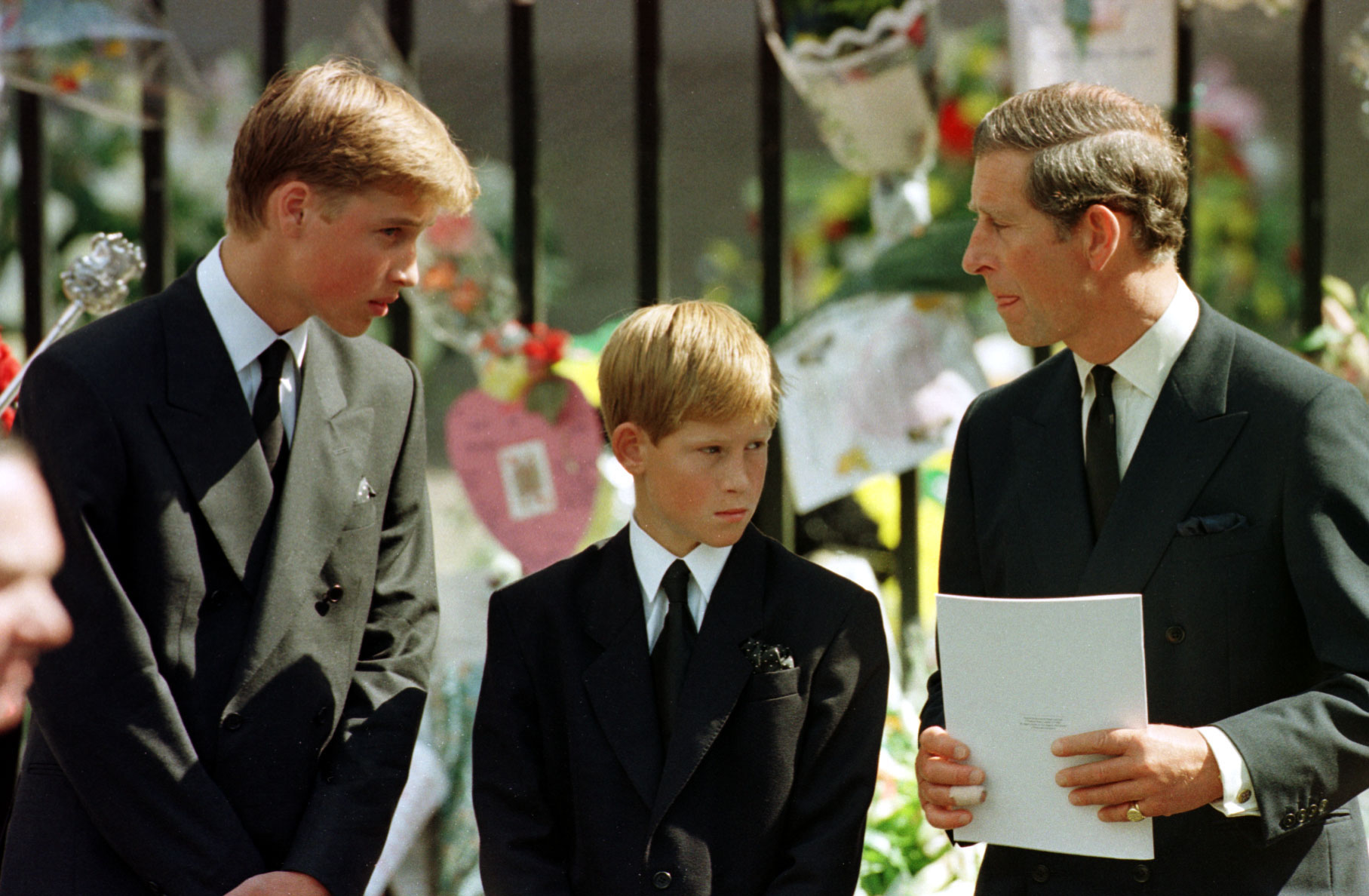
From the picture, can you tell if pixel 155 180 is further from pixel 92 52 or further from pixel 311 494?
pixel 311 494

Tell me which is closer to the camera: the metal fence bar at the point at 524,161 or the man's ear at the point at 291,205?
the man's ear at the point at 291,205

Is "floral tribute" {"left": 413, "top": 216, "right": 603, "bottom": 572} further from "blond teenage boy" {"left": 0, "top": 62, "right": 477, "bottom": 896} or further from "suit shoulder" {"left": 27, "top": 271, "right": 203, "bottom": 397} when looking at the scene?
"suit shoulder" {"left": 27, "top": 271, "right": 203, "bottom": 397}

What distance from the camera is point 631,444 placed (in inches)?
82.3

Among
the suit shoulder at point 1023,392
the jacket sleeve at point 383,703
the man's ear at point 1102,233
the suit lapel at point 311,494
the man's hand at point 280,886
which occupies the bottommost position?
the man's hand at point 280,886

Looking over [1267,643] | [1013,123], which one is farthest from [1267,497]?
[1013,123]

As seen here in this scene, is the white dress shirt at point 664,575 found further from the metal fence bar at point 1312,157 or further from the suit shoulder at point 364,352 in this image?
the metal fence bar at point 1312,157

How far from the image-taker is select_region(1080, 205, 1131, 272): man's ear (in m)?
1.85

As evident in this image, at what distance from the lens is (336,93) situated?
1.94 m

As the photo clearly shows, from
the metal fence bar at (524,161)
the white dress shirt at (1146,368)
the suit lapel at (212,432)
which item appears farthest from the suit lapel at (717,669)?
the metal fence bar at (524,161)

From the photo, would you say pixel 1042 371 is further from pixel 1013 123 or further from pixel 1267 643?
pixel 1267 643

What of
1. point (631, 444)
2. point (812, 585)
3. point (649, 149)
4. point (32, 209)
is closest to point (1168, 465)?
point (812, 585)

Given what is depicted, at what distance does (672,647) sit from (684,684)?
65mm

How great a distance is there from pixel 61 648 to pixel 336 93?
0.81 m

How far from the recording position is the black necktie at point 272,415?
1913mm
